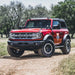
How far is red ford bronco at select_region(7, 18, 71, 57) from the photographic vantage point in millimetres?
11383

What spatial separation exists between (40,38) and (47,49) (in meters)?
0.77

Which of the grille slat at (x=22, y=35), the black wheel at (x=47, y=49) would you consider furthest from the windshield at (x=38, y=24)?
the grille slat at (x=22, y=35)

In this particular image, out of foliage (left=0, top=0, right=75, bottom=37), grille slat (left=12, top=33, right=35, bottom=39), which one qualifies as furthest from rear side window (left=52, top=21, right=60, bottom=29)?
foliage (left=0, top=0, right=75, bottom=37)

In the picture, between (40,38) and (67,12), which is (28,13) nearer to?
(67,12)

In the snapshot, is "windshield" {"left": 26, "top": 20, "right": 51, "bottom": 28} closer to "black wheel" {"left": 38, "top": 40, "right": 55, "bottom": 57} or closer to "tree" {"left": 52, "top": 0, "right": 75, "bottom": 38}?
"black wheel" {"left": 38, "top": 40, "right": 55, "bottom": 57}

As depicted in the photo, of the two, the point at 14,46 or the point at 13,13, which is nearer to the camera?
the point at 14,46

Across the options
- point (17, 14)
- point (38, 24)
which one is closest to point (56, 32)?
point (38, 24)

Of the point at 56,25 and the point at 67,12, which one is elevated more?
the point at 56,25

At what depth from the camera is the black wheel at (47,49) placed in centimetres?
1147

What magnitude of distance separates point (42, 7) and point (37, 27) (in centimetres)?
7009

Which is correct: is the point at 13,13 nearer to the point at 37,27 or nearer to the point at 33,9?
the point at 33,9

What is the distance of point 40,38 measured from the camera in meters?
11.4

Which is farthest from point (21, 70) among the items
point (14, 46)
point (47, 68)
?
point (14, 46)

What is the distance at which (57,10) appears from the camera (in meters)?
66.6
